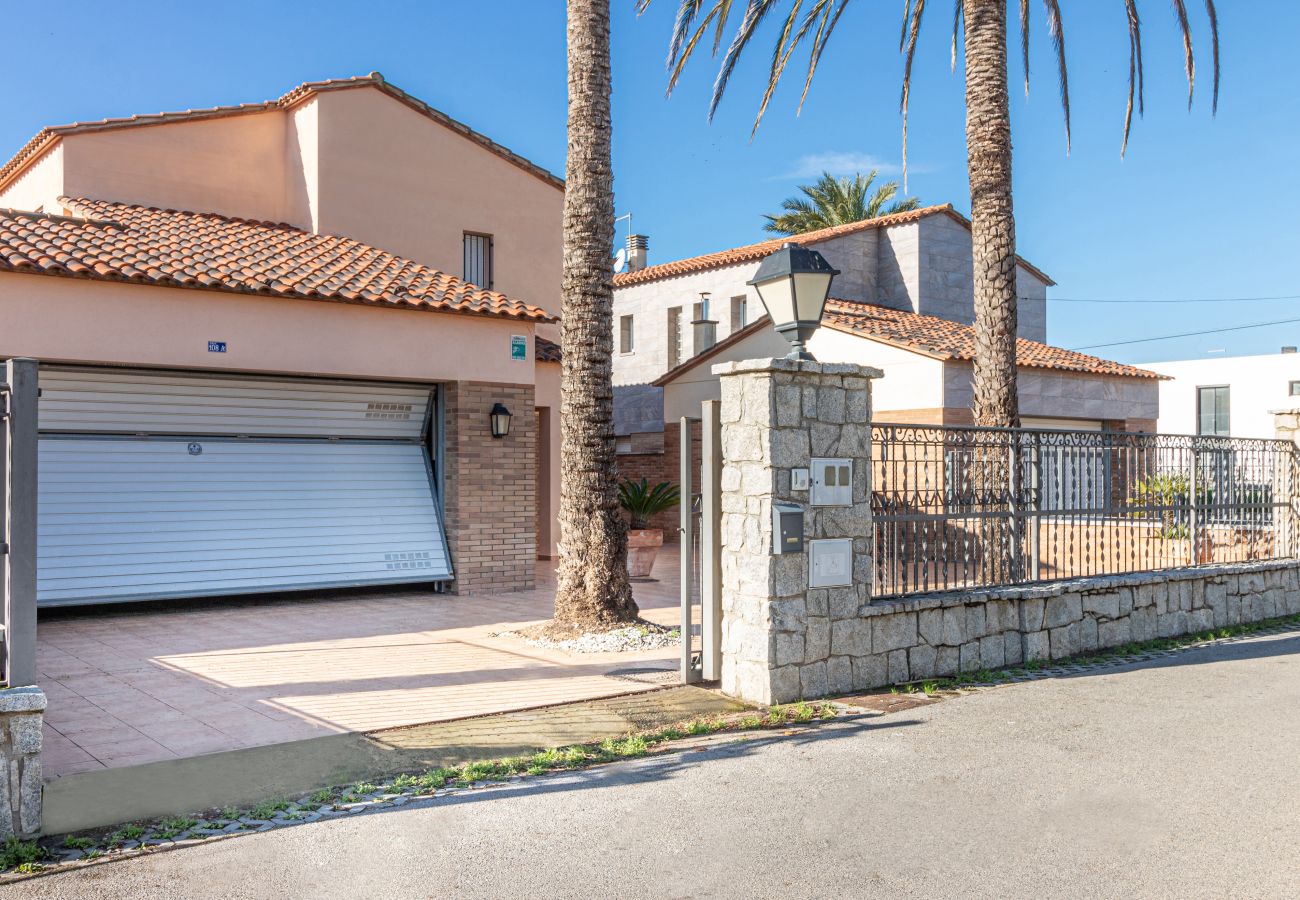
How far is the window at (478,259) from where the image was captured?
18.2 metres

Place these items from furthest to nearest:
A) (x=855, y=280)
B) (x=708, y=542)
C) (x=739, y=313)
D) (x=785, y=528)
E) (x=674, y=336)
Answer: (x=674, y=336) < (x=739, y=313) < (x=855, y=280) < (x=708, y=542) < (x=785, y=528)

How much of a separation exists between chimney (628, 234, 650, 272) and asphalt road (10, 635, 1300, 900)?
2532 cm

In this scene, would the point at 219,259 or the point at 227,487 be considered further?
the point at 219,259

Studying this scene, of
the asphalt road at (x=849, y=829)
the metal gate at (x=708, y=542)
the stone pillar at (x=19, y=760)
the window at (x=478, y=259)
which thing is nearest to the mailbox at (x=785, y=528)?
the metal gate at (x=708, y=542)

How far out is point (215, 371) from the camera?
12.2 m

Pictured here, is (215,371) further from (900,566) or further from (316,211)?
(900,566)

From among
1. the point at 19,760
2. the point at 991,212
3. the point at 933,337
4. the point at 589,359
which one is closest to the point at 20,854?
the point at 19,760

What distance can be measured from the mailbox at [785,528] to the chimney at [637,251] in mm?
24420

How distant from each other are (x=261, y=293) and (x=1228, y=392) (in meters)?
34.0

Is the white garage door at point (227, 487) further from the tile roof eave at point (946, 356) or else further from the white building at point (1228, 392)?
the white building at point (1228, 392)

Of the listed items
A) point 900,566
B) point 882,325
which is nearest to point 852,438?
point 900,566

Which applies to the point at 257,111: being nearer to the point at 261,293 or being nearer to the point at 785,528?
the point at 261,293

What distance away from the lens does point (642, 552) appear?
15.5 meters

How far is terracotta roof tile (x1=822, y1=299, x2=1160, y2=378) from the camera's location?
1969cm
